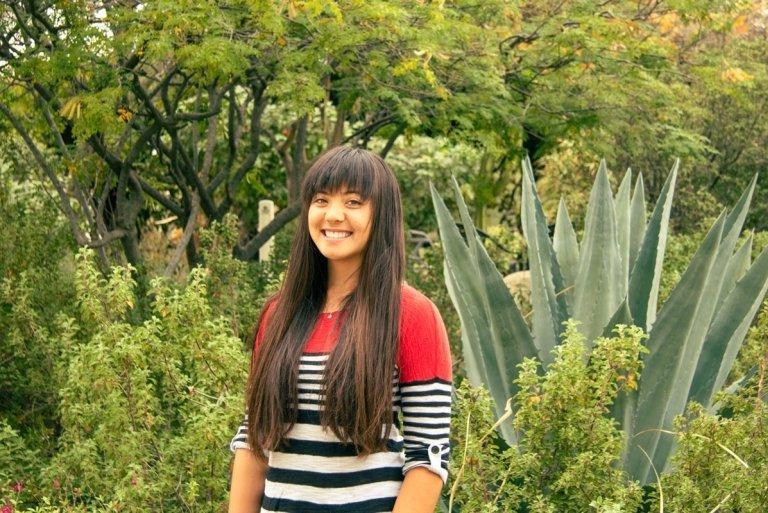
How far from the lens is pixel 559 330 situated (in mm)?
4676

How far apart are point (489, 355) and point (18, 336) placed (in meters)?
2.22

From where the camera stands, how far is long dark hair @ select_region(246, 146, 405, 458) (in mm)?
2529

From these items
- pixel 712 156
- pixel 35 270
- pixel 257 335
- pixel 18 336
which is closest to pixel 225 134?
pixel 35 270

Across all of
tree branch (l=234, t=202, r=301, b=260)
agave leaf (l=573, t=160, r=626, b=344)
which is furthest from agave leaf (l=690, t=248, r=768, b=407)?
tree branch (l=234, t=202, r=301, b=260)

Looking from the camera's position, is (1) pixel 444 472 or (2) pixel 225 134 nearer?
(1) pixel 444 472

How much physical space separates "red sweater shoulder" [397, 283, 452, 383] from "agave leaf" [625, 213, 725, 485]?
159cm

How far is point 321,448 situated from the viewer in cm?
258

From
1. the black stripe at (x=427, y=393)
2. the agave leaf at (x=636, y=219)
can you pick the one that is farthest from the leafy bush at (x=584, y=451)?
the agave leaf at (x=636, y=219)

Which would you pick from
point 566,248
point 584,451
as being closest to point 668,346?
point 584,451

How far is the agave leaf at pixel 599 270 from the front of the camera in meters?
4.53

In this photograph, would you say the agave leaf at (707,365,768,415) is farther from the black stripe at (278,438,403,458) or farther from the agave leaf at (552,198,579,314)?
the black stripe at (278,438,403,458)

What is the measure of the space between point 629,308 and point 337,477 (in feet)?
6.38

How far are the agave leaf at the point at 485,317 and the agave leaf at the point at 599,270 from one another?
1.02 ft

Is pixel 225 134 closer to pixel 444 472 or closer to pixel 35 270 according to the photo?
pixel 35 270
